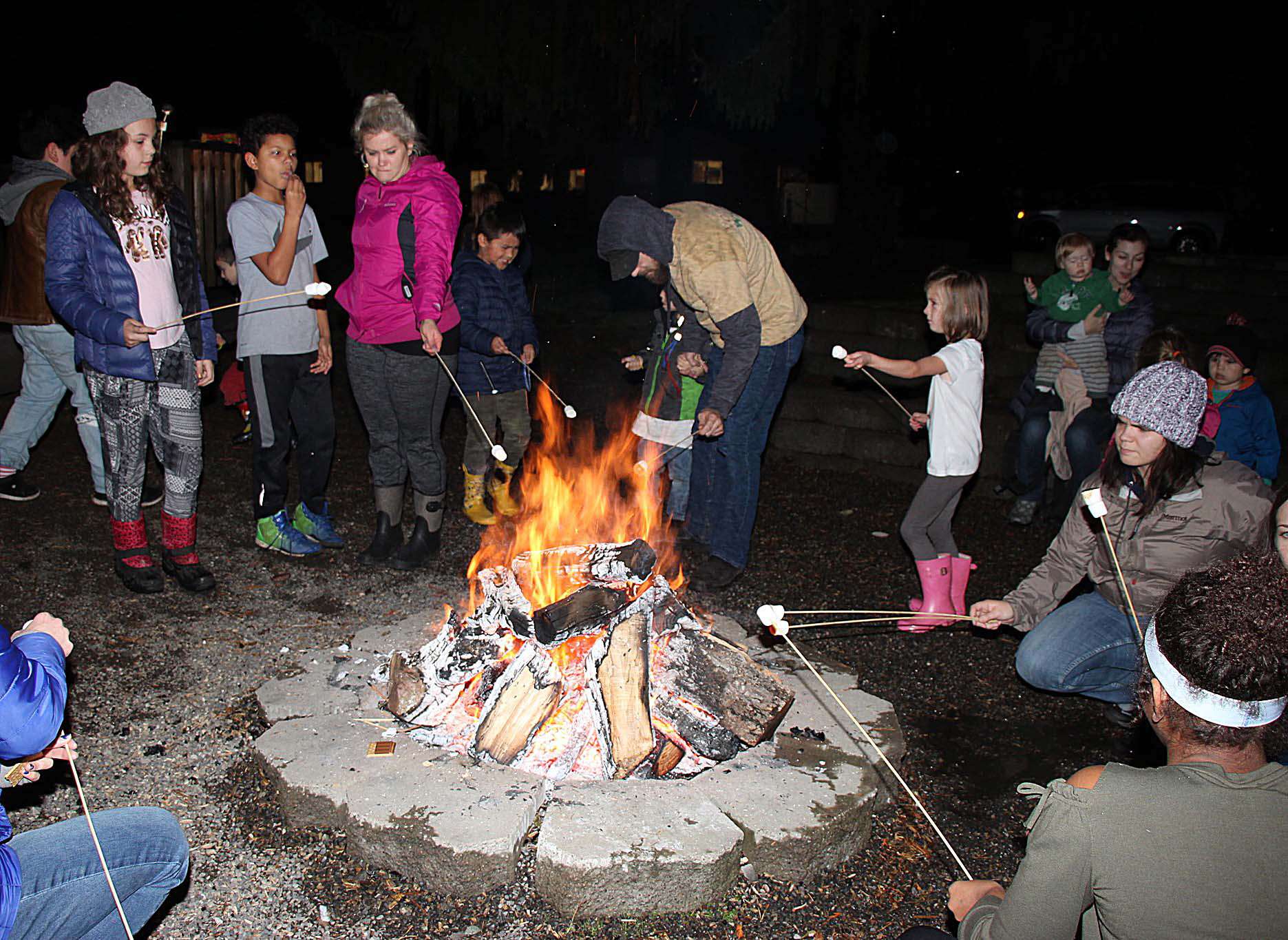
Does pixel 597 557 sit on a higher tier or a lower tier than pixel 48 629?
lower

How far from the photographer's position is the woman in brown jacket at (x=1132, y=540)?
3545 mm

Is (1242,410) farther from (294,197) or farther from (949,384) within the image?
(294,197)

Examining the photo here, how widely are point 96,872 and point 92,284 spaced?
3002mm

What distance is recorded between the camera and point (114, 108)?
13.8 feet

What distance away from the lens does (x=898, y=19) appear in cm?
1207

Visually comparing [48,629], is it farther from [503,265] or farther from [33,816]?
[503,265]

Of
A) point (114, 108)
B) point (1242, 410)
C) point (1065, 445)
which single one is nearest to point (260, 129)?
point (114, 108)

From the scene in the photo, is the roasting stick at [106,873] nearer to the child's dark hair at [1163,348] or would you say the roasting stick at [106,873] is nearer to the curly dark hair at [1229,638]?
the curly dark hair at [1229,638]

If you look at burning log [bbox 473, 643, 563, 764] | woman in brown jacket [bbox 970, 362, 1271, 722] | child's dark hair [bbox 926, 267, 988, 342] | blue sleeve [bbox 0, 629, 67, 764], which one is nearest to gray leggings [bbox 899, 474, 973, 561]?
child's dark hair [bbox 926, 267, 988, 342]

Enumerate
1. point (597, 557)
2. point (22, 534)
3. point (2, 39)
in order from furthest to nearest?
point (2, 39) → point (22, 534) → point (597, 557)

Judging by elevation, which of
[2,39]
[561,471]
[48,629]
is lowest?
[561,471]

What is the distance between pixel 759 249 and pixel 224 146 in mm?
9391

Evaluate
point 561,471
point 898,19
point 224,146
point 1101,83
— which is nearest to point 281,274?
point 561,471

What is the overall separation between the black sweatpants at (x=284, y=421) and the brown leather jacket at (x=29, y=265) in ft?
4.81
